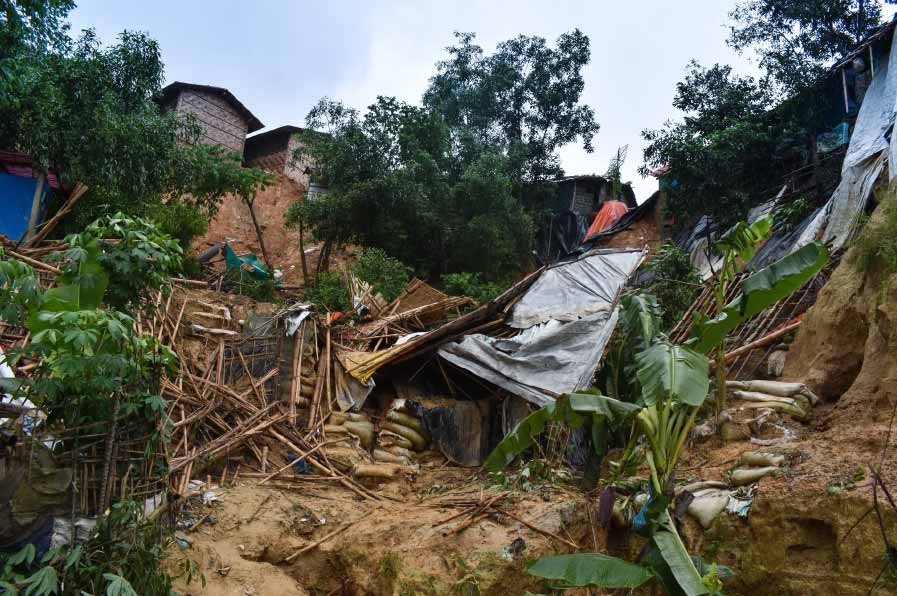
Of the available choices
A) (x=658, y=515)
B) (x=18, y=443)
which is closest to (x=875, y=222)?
(x=658, y=515)

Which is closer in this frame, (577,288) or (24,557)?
(24,557)

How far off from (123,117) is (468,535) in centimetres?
827

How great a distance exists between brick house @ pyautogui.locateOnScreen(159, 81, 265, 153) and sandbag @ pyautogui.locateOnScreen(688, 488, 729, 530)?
54.6ft

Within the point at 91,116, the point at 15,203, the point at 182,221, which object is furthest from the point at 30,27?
the point at 182,221

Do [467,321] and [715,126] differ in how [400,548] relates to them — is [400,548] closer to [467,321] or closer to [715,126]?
[467,321]

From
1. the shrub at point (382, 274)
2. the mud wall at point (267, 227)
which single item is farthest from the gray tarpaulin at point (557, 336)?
the mud wall at point (267, 227)

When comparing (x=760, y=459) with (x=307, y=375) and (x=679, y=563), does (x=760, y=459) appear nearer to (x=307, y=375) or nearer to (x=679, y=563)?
(x=679, y=563)

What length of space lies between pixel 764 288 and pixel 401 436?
5229 mm

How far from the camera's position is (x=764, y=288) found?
5352mm

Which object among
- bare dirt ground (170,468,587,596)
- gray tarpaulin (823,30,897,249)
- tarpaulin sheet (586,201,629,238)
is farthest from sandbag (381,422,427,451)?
tarpaulin sheet (586,201,629,238)

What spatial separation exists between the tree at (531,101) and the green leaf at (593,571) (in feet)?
53.6

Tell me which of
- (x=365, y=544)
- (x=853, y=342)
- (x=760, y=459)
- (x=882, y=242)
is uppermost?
(x=882, y=242)

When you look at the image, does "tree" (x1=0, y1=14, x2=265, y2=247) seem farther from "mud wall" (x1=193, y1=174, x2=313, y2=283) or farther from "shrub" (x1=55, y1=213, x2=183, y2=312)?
"mud wall" (x1=193, y1=174, x2=313, y2=283)

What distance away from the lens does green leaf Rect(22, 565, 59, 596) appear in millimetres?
3835
